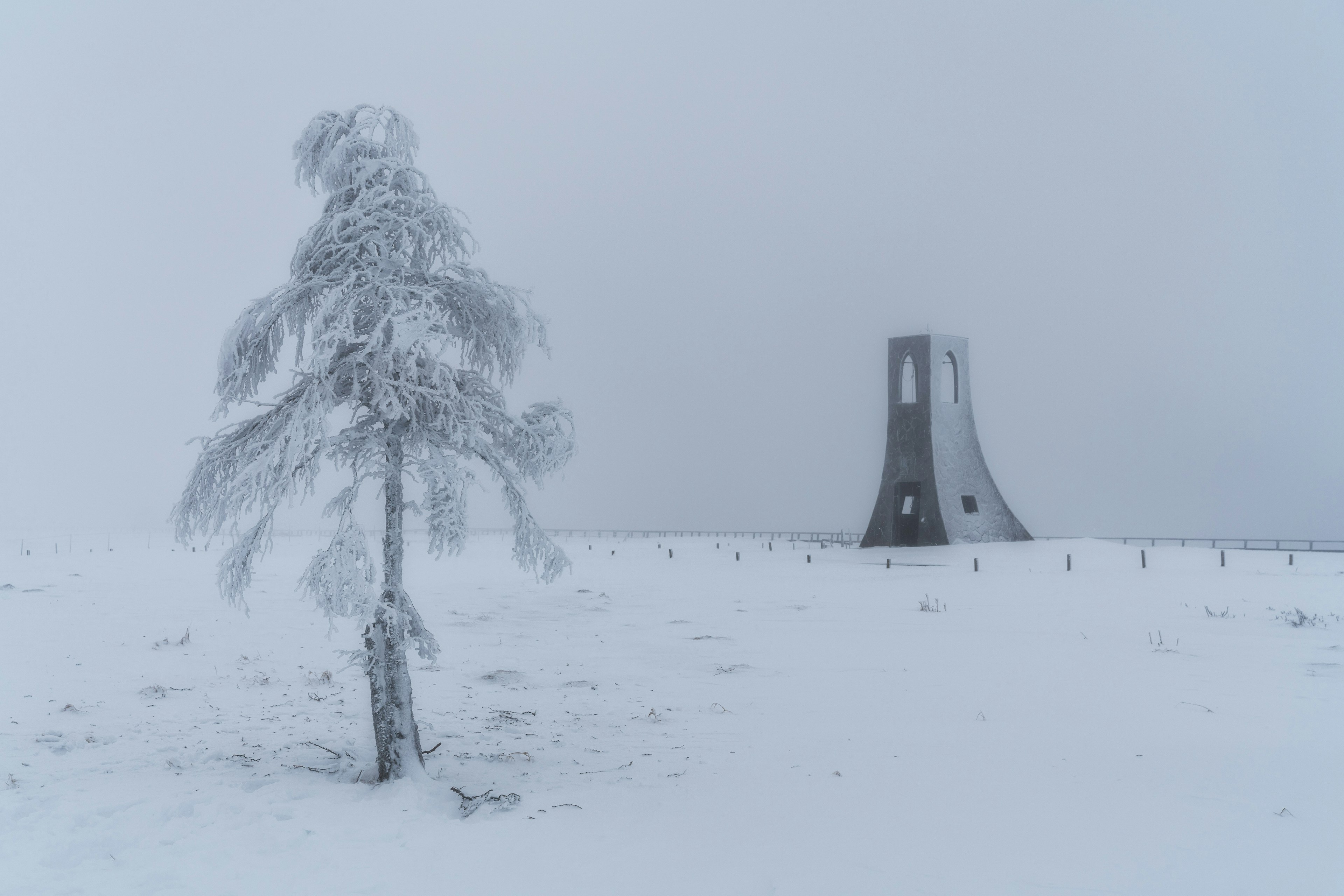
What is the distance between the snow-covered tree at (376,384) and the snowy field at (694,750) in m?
1.89

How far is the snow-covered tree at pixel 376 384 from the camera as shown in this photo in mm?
8281

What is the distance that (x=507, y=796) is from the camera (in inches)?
322

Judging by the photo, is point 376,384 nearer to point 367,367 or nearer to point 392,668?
point 367,367

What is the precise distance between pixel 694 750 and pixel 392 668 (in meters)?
3.41

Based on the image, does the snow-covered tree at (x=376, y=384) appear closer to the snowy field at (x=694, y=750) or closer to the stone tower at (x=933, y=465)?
the snowy field at (x=694, y=750)

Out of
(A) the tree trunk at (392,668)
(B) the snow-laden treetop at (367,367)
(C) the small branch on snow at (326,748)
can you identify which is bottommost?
(C) the small branch on snow at (326,748)

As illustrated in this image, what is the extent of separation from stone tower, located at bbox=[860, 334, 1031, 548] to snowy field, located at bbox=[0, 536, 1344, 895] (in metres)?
15.5

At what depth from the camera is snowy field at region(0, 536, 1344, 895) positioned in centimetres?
667

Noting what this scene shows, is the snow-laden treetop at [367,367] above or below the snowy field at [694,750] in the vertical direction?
above

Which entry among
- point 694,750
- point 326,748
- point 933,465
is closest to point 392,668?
point 326,748

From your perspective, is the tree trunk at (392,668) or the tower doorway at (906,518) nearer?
the tree trunk at (392,668)

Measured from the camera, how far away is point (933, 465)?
35375 mm

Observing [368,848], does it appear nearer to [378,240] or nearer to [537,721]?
[537,721]

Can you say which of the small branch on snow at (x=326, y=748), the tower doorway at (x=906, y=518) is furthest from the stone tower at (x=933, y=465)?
the small branch on snow at (x=326, y=748)
